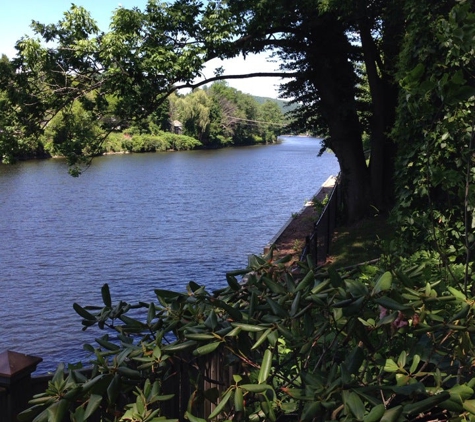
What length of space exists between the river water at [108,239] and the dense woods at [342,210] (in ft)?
11.3

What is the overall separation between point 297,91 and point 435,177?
40.6 feet

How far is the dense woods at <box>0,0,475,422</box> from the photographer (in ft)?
6.57

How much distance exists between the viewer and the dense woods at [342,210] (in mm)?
2002

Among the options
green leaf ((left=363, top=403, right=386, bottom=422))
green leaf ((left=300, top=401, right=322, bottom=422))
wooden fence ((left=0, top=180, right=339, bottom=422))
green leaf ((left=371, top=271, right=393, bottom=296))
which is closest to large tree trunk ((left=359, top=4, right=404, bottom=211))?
wooden fence ((left=0, top=180, right=339, bottom=422))

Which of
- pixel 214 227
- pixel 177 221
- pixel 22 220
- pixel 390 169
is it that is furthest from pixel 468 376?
pixel 22 220

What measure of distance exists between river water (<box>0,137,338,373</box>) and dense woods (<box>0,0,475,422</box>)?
3.45m

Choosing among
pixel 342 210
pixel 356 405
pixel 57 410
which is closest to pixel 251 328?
pixel 356 405

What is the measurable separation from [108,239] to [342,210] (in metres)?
8.26

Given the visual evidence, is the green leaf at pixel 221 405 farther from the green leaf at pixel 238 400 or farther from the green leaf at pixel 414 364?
the green leaf at pixel 414 364

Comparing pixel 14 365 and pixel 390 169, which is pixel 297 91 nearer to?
pixel 390 169

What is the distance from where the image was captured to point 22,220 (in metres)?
22.4

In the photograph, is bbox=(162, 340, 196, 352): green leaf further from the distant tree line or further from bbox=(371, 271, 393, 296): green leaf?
the distant tree line

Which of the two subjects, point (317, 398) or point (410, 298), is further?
point (410, 298)

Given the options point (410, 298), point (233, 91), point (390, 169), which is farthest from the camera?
point (233, 91)
